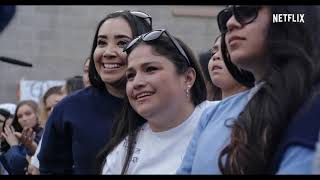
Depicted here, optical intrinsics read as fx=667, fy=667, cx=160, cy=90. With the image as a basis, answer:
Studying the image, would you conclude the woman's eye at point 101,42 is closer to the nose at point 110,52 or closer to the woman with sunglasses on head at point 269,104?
the nose at point 110,52

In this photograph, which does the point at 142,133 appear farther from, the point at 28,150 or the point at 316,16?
the point at 28,150

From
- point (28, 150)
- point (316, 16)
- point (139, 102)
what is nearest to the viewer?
point (316, 16)

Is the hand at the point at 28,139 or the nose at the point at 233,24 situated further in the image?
the hand at the point at 28,139

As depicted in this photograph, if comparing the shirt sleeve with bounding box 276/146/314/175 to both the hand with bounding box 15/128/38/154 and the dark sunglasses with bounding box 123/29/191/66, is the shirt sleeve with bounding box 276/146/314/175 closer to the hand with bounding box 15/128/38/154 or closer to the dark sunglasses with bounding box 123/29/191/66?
the dark sunglasses with bounding box 123/29/191/66

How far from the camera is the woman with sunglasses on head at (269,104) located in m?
1.54


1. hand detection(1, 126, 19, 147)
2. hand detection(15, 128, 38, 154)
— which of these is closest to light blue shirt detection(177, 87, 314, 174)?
hand detection(15, 128, 38, 154)

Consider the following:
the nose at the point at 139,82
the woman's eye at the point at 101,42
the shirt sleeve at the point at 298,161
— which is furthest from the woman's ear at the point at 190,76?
the shirt sleeve at the point at 298,161

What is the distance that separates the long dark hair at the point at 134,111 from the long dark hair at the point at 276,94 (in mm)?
626

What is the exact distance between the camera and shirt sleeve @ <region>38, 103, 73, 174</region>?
2.60 m

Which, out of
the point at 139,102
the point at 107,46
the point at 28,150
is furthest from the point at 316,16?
the point at 28,150

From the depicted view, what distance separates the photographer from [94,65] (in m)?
2.69

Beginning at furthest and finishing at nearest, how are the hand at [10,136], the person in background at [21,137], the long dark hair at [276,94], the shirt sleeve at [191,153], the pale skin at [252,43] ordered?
the hand at [10,136], the person in background at [21,137], the shirt sleeve at [191,153], the pale skin at [252,43], the long dark hair at [276,94]

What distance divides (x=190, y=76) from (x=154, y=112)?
0.94ft
